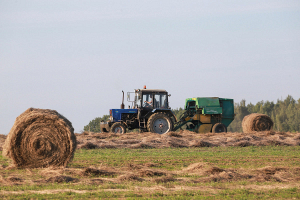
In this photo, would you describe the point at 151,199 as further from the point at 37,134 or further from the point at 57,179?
the point at 37,134

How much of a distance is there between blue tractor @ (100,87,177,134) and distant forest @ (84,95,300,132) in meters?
19.5

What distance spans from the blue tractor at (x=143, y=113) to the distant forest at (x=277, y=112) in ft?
63.9

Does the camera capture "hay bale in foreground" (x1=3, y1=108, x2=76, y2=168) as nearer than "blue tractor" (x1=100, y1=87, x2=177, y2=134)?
Yes

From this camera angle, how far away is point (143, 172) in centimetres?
802

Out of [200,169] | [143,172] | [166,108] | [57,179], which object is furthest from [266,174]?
[166,108]

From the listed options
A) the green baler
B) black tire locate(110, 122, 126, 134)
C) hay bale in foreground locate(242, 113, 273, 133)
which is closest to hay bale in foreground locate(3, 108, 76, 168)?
black tire locate(110, 122, 126, 134)

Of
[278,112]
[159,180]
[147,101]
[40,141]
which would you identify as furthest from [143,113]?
[278,112]

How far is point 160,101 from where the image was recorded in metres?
20.7

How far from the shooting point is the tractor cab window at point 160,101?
20.7 meters

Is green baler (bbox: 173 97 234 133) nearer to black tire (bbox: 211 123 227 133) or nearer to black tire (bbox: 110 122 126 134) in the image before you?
black tire (bbox: 211 123 227 133)

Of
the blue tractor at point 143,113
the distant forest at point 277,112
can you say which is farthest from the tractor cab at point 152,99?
the distant forest at point 277,112

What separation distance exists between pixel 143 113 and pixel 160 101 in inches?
A: 46.0

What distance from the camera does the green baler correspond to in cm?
2216

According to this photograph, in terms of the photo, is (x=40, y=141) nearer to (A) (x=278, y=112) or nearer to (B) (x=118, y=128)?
(B) (x=118, y=128)
